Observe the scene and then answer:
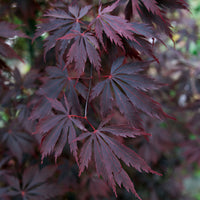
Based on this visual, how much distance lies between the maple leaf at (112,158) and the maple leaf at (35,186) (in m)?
0.45

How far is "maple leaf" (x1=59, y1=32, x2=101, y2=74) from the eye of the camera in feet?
2.18

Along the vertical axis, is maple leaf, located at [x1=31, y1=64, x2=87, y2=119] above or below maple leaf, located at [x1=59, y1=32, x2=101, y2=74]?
below

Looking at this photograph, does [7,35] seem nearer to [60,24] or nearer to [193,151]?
[60,24]

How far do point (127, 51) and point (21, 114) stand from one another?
0.61m

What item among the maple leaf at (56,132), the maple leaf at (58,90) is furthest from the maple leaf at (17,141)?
the maple leaf at (56,132)

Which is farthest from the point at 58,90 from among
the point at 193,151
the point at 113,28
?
the point at 193,151

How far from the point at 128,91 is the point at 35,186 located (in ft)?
2.44

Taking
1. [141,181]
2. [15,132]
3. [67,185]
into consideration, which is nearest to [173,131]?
[141,181]

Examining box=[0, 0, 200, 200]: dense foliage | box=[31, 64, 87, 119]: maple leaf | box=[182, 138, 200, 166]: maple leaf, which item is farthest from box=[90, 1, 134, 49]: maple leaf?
box=[182, 138, 200, 166]: maple leaf

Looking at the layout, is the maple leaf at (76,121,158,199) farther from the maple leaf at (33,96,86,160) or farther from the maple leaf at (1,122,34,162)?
the maple leaf at (1,122,34,162)

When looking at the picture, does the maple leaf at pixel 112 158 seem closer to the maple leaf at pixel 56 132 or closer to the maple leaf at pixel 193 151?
the maple leaf at pixel 56 132

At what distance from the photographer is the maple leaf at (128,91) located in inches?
28.0

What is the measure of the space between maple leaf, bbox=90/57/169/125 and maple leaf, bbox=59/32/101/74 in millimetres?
105

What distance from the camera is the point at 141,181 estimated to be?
208 cm
